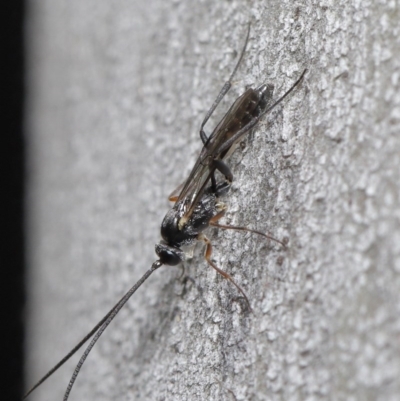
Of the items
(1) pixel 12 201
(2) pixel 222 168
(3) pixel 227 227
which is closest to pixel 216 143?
(2) pixel 222 168

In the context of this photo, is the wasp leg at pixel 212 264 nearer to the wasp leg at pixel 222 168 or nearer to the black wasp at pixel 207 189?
the black wasp at pixel 207 189

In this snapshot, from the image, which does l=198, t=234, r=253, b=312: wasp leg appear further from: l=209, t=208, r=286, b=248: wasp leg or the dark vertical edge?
the dark vertical edge

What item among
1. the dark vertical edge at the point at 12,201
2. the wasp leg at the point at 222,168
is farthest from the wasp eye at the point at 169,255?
the dark vertical edge at the point at 12,201

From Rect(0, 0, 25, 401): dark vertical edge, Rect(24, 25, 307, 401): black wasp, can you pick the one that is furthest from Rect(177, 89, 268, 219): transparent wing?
Rect(0, 0, 25, 401): dark vertical edge

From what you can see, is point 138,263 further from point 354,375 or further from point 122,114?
point 354,375

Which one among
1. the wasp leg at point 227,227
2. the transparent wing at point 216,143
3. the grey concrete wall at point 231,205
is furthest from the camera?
the transparent wing at point 216,143

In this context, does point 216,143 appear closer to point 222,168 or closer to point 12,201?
point 222,168
